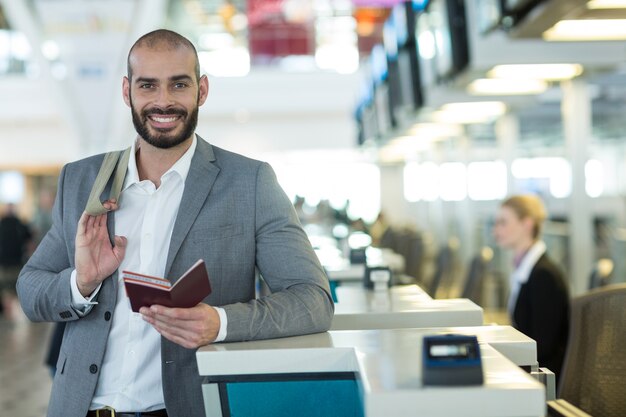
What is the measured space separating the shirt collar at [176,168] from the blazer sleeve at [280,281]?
0.60 ft

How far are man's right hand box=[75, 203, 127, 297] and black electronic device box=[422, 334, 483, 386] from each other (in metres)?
0.89

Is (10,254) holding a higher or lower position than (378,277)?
lower

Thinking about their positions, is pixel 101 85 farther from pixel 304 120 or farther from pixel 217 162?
pixel 217 162

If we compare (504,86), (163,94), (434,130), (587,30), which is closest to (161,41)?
(163,94)

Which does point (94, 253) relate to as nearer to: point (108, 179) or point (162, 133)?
point (108, 179)

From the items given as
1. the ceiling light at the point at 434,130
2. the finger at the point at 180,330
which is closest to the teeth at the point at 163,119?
the finger at the point at 180,330

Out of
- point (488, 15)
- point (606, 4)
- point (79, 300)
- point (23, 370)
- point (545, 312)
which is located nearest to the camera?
point (79, 300)

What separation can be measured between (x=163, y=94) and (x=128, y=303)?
1.68ft

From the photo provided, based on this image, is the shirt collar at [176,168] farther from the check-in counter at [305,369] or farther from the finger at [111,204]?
the check-in counter at [305,369]

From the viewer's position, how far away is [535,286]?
4.11 metres

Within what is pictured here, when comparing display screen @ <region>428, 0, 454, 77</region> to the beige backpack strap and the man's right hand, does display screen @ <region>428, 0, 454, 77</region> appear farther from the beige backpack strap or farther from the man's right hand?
the man's right hand

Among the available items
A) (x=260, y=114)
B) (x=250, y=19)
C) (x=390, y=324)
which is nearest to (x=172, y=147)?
(x=390, y=324)

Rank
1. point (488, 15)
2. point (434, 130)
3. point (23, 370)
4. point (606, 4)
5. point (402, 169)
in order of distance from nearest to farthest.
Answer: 1. point (606, 4)
2. point (488, 15)
3. point (23, 370)
4. point (434, 130)
5. point (402, 169)

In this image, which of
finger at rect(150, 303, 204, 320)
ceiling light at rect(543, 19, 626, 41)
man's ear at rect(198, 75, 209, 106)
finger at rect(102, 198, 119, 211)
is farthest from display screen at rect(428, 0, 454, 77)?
finger at rect(150, 303, 204, 320)
